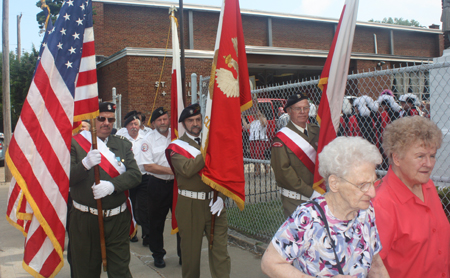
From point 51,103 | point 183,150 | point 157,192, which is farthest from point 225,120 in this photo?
point 157,192

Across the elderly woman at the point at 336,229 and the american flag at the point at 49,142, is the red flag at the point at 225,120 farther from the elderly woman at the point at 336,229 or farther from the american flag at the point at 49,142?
the elderly woman at the point at 336,229

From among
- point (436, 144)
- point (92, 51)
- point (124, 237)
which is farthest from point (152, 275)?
point (436, 144)

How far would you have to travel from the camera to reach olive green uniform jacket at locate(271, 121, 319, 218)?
391 centimetres

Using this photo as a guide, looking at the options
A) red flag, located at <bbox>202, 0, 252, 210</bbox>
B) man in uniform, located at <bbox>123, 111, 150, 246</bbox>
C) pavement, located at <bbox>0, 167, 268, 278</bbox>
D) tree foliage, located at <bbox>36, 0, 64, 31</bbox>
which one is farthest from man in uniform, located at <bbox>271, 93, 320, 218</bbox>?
A: tree foliage, located at <bbox>36, 0, 64, 31</bbox>

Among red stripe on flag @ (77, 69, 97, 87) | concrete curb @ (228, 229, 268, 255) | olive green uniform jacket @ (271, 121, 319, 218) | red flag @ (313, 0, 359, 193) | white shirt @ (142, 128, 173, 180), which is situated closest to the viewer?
red flag @ (313, 0, 359, 193)

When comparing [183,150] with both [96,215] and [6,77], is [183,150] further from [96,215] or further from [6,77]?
[6,77]

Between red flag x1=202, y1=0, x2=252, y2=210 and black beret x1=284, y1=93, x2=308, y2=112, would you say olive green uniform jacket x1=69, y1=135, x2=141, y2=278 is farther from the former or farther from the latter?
black beret x1=284, y1=93, x2=308, y2=112

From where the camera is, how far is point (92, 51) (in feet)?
12.7

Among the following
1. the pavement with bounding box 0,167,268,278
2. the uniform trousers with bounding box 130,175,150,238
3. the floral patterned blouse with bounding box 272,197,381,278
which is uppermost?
the floral patterned blouse with bounding box 272,197,381,278

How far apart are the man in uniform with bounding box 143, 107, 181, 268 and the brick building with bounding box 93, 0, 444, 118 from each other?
13.2 m

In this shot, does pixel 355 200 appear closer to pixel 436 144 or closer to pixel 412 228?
pixel 412 228

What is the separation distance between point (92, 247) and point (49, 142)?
106 cm

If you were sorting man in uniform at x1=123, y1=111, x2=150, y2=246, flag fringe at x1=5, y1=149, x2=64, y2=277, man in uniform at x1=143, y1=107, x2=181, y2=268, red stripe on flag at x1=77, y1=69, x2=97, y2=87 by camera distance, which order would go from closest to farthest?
flag fringe at x1=5, y1=149, x2=64, y2=277 < red stripe on flag at x1=77, y1=69, x2=97, y2=87 < man in uniform at x1=143, y1=107, x2=181, y2=268 < man in uniform at x1=123, y1=111, x2=150, y2=246

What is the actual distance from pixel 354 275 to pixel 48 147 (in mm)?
2857
